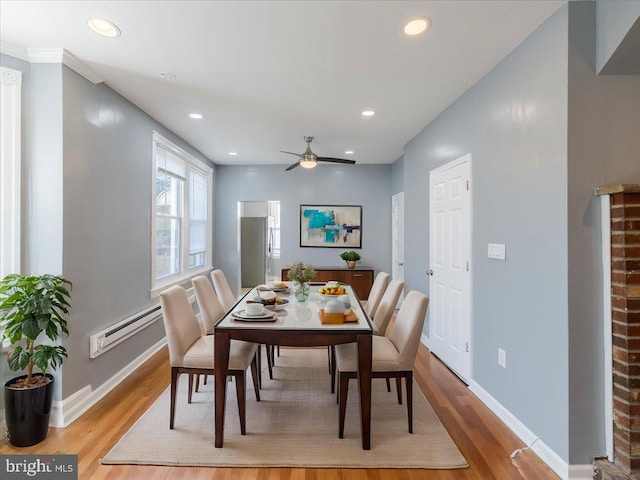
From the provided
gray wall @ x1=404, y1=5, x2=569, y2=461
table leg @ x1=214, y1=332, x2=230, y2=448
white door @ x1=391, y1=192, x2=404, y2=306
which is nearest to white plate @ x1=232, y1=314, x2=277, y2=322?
table leg @ x1=214, y1=332, x2=230, y2=448

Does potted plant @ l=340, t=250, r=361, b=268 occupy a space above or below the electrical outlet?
above

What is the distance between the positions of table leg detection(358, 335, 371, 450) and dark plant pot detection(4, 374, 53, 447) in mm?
2056

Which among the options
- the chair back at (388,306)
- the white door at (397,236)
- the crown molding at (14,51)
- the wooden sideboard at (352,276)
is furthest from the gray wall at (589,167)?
the wooden sideboard at (352,276)

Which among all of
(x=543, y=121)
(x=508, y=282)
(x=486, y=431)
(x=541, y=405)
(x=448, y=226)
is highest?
(x=543, y=121)

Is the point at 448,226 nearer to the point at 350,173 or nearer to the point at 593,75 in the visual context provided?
the point at 593,75

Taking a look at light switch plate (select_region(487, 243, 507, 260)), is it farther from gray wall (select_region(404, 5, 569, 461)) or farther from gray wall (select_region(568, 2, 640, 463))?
gray wall (select_region(568, 2, 640, 463))

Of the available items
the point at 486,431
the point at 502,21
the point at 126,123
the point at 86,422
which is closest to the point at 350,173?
the point at 126,123

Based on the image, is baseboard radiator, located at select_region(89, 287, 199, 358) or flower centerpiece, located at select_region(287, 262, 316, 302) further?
flower centerpiece, located at select_region(287, 262, 316, 302)

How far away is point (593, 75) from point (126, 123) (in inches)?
145

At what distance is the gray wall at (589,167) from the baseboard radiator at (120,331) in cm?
332

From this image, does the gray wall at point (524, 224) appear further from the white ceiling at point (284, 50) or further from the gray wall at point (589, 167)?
the white ceiling at point (284, 50)

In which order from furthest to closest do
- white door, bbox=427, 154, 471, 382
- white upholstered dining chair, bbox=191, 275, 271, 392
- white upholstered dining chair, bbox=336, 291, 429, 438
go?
white door, bbox=427, 154, 471, 382 → white upholstered dining chair, bbox=191, 275, 271, 392 → white upholstered dining chair, bbox=336, 291, 429, 438

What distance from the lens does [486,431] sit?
7.65 ft

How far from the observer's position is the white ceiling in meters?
1.90
